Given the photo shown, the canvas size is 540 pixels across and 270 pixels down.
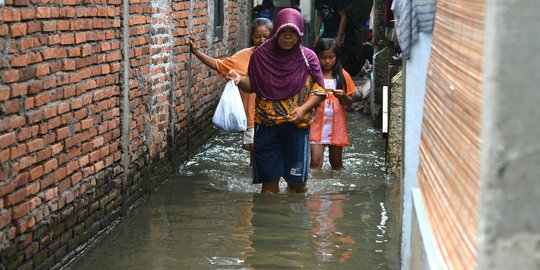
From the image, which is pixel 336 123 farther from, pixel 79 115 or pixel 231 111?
pixel 79 115

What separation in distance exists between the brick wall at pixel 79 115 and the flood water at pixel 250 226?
8.7 inches

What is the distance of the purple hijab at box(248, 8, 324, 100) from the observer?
7.80 meters

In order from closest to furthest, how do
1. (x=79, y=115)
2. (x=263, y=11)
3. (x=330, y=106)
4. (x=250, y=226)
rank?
(x=79, y=115), (x=250, y=226), (x=330, y=106), (x=263, y=11)

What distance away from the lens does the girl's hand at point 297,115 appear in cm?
775

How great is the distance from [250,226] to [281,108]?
108 cm

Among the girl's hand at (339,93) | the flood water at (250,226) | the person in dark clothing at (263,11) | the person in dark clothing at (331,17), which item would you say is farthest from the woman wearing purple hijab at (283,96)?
the person in dark clothing at (331,17)

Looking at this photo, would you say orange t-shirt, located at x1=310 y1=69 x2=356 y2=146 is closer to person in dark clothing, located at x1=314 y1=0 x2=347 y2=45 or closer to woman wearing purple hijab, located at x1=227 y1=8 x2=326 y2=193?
woman wearing purple hijab, located at x1=227 y1=8 x2=326 y2=193

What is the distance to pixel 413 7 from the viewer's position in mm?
4723

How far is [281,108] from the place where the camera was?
7.82 metres

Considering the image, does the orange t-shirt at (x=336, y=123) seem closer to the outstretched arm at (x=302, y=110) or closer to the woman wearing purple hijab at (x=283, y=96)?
the woman wearing purple hijab at (x=283, y=96)

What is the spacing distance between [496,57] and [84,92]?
15.1 ft

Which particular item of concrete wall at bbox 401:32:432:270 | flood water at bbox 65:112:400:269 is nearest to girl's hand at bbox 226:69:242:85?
flood water at bbox 65:112:400:269

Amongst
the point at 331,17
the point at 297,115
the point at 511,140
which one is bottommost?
the point at 297,115

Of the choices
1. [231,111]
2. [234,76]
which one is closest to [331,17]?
→ [231,111]
